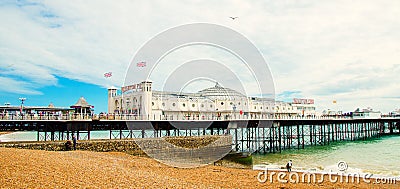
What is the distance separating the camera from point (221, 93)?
185ft

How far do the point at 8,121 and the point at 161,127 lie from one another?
1406cm

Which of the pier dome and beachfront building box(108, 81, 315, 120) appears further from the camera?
the pier dome

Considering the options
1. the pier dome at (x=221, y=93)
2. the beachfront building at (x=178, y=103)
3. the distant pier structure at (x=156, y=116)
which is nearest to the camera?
the distant pier structure at (x=156, y=116)

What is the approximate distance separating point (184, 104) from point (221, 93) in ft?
42.3

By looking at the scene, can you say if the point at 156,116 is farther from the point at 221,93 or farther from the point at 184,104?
the point at 221,93

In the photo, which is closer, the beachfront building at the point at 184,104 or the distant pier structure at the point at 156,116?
the distant pier structure at the point at 156,116

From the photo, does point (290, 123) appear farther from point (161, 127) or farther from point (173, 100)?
point (161, 127)

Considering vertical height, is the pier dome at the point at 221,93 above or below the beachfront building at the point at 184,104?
above

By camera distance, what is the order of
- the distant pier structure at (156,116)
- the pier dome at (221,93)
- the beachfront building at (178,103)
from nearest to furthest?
1. the distant pier structure at (156,116)
2. the beachfront building at (178,103)
3. the pier dome at (221,93)

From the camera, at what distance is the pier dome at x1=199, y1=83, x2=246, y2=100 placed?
54.4 meters

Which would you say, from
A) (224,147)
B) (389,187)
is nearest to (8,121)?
(224,147)

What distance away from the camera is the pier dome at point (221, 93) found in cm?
5443

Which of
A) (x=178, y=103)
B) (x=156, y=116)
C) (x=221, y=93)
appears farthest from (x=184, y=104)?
(x=221, y=93)

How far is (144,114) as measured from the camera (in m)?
37.1
